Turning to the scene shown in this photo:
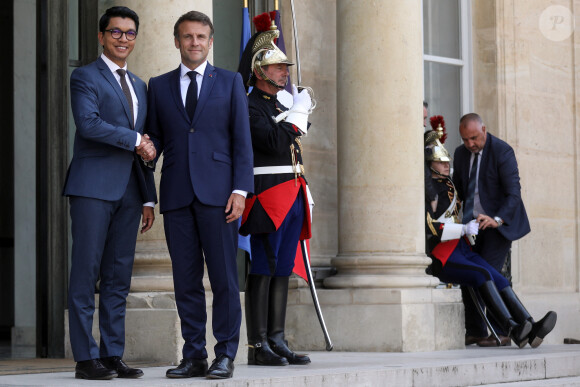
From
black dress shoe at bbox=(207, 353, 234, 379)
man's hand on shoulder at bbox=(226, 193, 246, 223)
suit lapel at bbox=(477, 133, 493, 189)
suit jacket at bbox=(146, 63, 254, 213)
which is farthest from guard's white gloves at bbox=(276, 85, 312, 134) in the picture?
suit lapel at bbox=(477, 133, 493, 189)

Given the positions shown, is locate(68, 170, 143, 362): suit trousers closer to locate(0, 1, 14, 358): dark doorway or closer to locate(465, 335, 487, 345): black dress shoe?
locate(465, 335, 487, 345): black dress shoe

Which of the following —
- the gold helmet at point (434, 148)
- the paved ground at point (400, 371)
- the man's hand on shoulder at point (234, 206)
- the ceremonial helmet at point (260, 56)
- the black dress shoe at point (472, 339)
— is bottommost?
the black dress shoe at point (472, 339)

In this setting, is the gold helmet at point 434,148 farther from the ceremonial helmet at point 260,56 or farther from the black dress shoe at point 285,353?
the black dress shoe at point 285,353

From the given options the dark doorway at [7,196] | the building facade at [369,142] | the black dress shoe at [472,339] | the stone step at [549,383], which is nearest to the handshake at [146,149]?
the building facade at [369,142]

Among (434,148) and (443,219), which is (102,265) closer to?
(443,219)

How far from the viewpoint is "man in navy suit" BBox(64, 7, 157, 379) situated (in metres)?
6.24

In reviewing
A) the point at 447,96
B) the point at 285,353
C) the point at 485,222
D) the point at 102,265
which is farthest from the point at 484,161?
the point at 102,265

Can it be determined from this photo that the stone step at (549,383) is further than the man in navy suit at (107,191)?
Yes

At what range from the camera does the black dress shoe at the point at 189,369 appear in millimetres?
6363

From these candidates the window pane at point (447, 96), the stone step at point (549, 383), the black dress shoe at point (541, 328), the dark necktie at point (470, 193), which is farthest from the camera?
the window pane at point (447, 96)

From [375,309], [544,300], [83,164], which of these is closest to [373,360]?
[375,309]

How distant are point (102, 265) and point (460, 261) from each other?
14.0 ft

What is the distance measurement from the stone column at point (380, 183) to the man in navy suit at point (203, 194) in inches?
124

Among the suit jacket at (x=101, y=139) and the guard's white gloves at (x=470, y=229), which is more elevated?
the suit jacket at (x=101, y=139)
